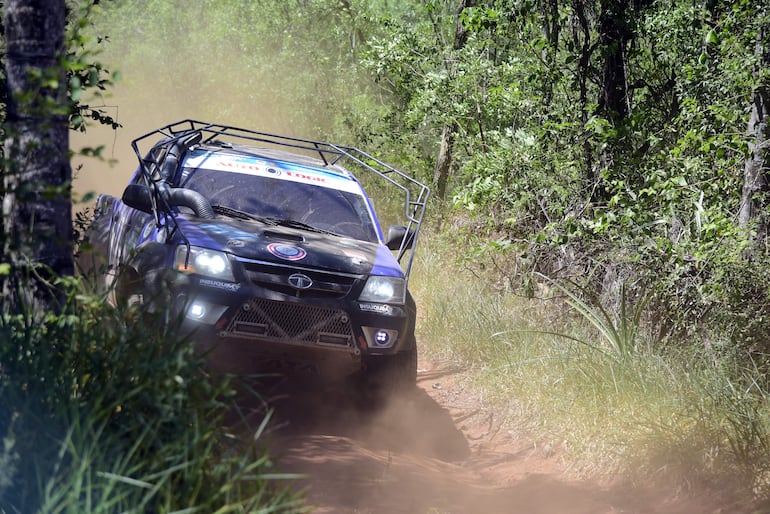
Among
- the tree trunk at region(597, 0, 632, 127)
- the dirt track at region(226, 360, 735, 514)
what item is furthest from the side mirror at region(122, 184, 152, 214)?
the tree trunk at region(597, 0, 632, 127)

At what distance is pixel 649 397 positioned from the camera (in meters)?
6.38

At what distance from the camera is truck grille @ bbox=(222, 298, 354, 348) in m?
6.00

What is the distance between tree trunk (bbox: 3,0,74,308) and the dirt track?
57.3 inches

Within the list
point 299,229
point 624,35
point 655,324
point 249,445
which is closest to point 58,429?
point 249,445

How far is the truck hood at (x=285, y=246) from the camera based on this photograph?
20.4ft

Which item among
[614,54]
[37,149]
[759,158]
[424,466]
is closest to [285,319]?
[424,466]

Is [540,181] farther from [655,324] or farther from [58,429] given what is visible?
[58,429]

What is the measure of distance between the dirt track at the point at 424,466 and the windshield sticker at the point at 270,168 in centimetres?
183

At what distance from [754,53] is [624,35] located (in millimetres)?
1534

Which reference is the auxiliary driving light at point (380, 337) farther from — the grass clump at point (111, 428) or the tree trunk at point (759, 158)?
the tree trunk at point (759, 158)

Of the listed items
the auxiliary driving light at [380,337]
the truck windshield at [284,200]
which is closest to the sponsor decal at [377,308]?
the auxiliary driving light at [380,337]

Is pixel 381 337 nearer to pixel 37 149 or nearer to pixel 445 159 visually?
pixel 37 149

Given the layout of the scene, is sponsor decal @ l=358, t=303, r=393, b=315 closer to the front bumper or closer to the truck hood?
the front bumper

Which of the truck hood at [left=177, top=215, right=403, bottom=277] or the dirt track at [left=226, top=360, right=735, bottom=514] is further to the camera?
the truck hood at [left=177, top=215, right=403, bottom=277]
